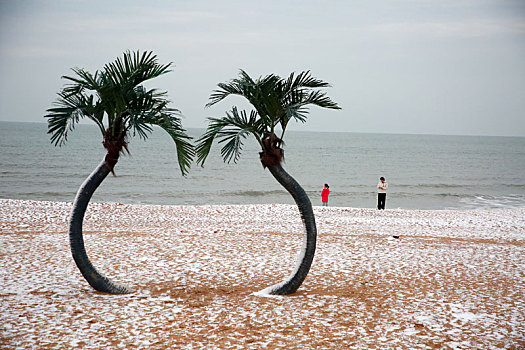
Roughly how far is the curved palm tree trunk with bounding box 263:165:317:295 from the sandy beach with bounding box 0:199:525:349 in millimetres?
233

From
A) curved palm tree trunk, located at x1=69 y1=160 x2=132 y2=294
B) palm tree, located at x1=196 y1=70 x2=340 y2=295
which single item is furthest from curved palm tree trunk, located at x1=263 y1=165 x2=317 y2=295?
curved palm tree trunk, located at x1=69 y1=160 x2=132 y2=294

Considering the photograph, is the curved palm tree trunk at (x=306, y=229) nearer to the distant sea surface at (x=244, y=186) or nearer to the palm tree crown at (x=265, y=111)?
the palm tree crown at (x=265, y=111)

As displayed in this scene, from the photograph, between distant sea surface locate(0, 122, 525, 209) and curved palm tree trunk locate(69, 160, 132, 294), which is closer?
curved palm tree trunk locate(69, 160, 132, 294)

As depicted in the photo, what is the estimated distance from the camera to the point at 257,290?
27.8ft

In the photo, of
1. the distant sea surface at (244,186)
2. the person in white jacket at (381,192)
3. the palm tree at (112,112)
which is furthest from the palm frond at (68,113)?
the distant sea surface at (244,186)

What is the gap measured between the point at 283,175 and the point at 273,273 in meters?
2.77

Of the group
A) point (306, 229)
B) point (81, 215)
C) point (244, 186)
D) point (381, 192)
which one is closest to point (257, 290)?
point (306, 229)

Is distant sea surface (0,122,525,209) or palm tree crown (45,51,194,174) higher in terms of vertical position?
palm tree crown (45,51,194,174)

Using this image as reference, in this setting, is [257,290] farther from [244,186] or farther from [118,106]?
[244,186]

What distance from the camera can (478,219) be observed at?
19.6 meters

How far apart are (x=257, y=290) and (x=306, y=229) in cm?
153

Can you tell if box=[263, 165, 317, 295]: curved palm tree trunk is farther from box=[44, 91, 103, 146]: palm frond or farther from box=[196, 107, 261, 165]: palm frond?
box=[44, 91, 103, 146]: palm frond

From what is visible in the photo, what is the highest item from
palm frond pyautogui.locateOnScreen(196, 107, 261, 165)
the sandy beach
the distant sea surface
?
palm frond pyautogui.locateOnScreen(196, 107, 261, 165)

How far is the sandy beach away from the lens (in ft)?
21.0
